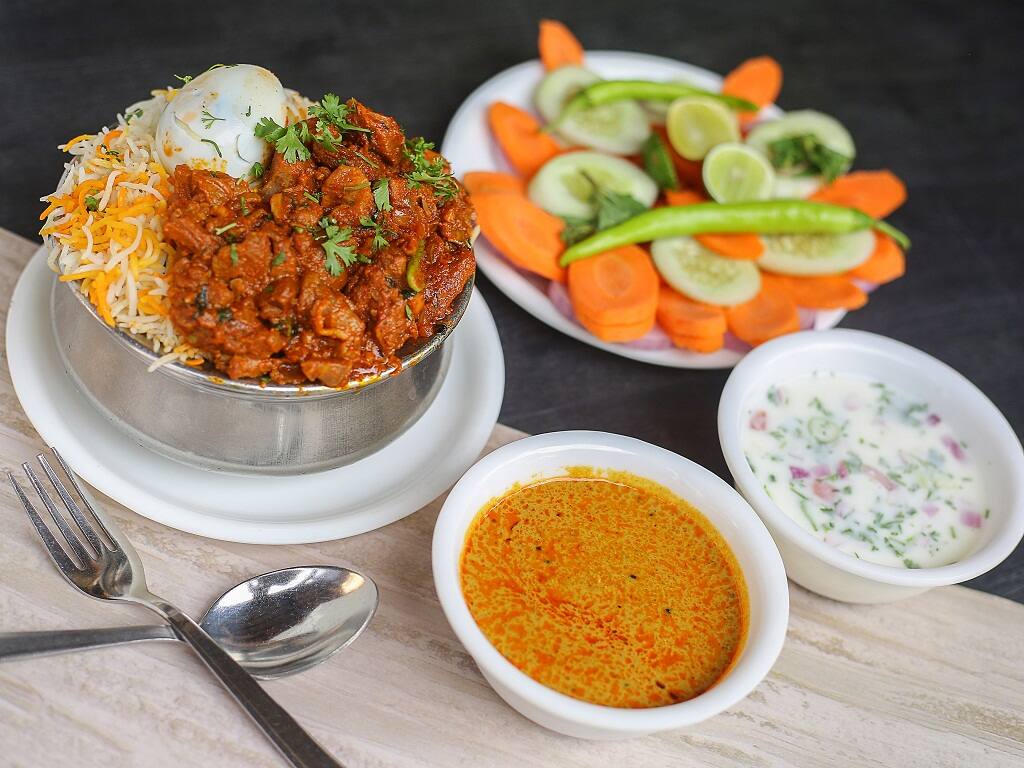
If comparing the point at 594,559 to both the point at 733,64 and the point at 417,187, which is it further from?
the point at 733,64

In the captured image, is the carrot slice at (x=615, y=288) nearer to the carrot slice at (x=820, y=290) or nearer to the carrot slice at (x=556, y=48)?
the carrot slice at (x=820, y=290)

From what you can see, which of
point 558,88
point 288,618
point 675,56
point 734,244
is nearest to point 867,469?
point 734,244

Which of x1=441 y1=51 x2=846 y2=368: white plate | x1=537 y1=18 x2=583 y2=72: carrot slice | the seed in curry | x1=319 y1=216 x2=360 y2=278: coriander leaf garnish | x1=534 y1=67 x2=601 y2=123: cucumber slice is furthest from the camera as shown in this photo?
x1=537 y1=18 x2=583 y2=72: carrot slice

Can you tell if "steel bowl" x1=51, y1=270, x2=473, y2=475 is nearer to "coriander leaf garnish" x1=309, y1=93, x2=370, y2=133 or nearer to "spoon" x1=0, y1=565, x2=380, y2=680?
"spoon" x1=0, y1=565, x2=380, y2=680

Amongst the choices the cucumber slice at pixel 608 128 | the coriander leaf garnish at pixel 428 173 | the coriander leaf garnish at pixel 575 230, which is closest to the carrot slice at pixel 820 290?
the coriander leaf garnish at pixel 575 230

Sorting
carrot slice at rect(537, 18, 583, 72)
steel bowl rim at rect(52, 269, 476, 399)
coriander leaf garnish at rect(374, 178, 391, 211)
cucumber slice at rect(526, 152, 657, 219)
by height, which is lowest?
cucumber slice at rect(526, 152, 657, 219)

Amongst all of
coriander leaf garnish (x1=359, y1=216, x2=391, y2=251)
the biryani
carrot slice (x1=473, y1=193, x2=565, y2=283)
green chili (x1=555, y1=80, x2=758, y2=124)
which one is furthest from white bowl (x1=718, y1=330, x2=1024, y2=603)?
green chili (x1=555, y1=80, x2=758, y2=124)
